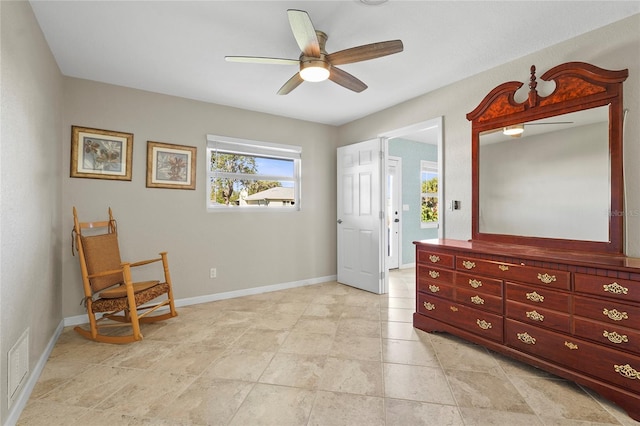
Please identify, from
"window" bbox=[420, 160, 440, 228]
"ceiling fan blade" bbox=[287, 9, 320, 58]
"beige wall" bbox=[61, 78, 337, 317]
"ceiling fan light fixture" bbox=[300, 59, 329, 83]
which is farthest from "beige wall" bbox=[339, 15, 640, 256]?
"window" bbox=[420, 160, 440, 228]

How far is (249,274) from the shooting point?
398 cm

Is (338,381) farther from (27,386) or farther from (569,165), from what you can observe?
(569,165)

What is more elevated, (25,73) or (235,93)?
(235,93)

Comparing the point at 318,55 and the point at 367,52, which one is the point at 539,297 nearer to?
the point at 367,52

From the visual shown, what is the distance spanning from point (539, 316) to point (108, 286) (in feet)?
11.9

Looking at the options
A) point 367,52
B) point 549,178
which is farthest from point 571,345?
point 367,52

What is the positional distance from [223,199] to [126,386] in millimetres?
2362

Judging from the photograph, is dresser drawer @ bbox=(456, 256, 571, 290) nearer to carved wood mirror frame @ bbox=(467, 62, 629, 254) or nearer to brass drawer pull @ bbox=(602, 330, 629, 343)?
brass drawer pull @ bbox=(602, 330, 629, 343)

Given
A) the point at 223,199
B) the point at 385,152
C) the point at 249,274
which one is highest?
the point at 385,152

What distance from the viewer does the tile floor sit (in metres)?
1.62

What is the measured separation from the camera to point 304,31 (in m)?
1.78

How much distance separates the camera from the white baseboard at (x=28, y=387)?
1.56 m

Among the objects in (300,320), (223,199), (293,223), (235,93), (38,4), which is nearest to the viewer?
(38,4)

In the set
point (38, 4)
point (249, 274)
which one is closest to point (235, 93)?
point (38, 4)
